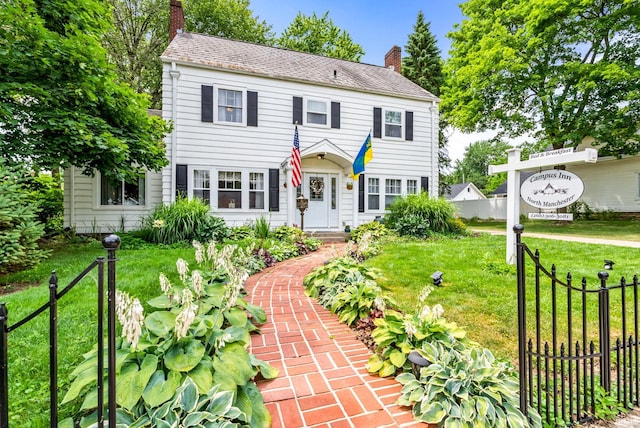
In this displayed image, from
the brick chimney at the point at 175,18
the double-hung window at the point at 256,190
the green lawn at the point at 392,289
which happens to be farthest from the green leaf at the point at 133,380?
the brick chimney at the point at 175,18

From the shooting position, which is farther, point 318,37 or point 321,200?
point 318,37

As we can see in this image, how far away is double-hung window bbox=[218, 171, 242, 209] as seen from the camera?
32.2 ft

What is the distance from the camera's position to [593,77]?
12.4m

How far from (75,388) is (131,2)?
74.8ft

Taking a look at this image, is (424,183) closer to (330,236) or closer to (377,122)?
(377,122)

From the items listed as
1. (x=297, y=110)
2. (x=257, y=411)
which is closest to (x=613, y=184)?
(x=297, y=110)

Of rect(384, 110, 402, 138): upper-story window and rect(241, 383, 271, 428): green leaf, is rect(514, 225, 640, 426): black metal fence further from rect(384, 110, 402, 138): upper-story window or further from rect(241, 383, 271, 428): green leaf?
rect(384, 110, 402, 138): upper-story window

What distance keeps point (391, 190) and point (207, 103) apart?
7.16 meters

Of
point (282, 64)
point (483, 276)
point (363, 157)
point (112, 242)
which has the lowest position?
point (483, 276)

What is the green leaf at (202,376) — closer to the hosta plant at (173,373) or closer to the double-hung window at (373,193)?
the hosta plant at (173,373)

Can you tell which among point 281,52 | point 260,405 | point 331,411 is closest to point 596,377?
point 331,411

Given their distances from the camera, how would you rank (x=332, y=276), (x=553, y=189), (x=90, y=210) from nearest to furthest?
(x=332, y=276) → (x=553, y=189) → (x=90, y=210)

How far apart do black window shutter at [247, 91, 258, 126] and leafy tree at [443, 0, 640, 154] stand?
426 inches

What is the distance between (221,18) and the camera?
18.8 m
